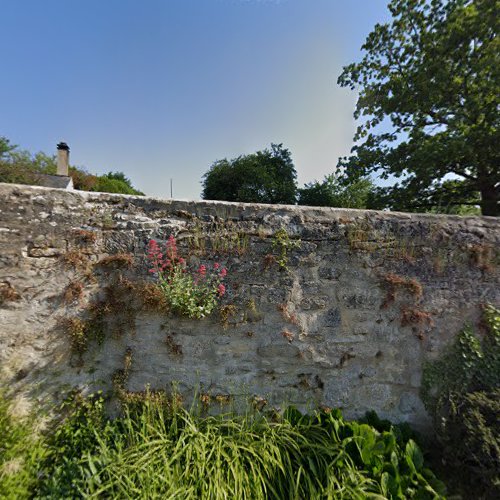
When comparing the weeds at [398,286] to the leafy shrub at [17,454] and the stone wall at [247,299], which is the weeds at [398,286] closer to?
the stone wall at [247,299]

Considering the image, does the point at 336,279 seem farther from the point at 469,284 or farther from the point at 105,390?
the point at 105,390

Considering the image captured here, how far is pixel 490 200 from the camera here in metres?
8.16

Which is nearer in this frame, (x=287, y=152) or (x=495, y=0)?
(x=495, y=0)

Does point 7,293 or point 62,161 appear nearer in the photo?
point 7,293

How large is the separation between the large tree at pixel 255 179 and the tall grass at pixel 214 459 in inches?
357

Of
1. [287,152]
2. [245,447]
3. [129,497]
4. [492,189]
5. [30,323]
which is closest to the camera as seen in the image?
[129,497]

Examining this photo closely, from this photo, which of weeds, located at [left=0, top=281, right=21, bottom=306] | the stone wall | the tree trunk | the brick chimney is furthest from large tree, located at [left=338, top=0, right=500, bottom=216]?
the brick chimney

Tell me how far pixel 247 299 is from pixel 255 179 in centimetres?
903

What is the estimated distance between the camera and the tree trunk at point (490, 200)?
26.3 ft

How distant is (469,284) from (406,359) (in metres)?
1.07

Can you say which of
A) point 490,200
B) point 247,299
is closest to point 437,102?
point 490,200

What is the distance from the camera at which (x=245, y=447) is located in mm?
2057

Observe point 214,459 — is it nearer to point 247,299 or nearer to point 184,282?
point 247,299

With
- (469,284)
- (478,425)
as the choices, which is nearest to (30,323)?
(478,425)
